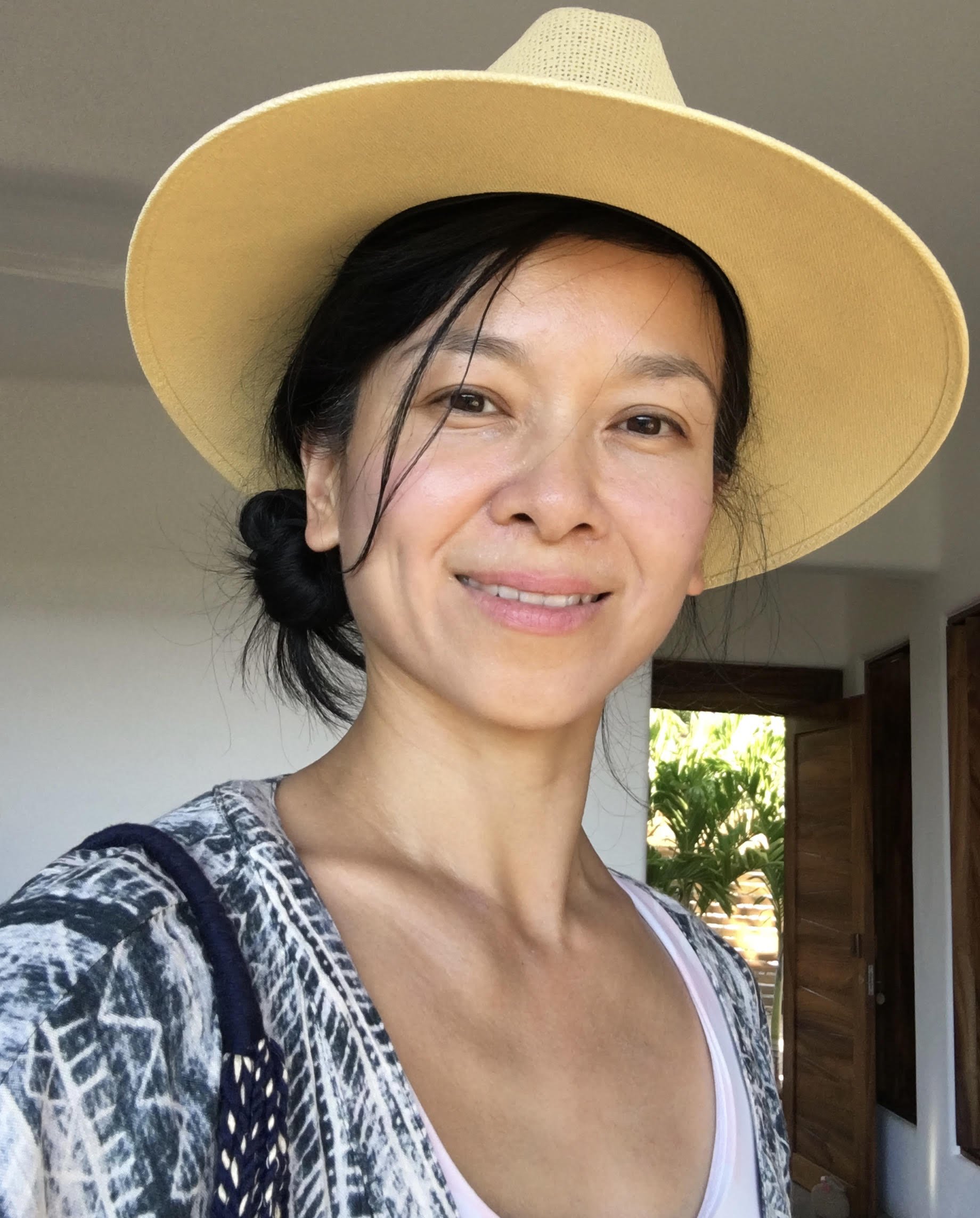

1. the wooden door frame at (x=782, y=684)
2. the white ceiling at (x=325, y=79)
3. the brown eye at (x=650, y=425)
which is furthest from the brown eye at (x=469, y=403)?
the wooden door frame at (x=782, y=684)

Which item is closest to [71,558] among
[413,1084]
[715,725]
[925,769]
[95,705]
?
[95,705]

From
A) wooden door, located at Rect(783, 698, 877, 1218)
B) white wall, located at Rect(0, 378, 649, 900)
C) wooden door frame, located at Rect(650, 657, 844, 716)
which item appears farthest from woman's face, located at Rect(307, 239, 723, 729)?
wooden door frame, located at Rect(650, 657, 844, 716)

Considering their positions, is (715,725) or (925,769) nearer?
(925,769)

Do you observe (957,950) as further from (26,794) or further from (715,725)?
(715,725)

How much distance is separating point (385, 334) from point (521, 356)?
0.12 meters

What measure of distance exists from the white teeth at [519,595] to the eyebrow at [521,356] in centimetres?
17

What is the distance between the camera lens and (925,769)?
5.20 m

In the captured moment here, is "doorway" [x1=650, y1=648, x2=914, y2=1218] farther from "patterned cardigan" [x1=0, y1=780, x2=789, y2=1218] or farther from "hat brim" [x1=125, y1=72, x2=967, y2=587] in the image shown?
"patterned cardigan" [x1=0, y1=780, x2=789, y2=1218]

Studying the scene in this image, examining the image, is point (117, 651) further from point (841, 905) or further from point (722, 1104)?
point (722, 1104)

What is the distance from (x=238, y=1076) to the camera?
2.07 ft

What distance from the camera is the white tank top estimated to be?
0.96 metres

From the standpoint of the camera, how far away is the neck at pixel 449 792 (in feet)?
3.27

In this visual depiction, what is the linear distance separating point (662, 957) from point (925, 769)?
14.3 feet

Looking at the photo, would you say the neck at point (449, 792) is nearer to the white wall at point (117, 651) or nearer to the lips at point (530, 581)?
the lips at point (530, 581)
